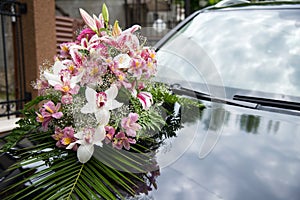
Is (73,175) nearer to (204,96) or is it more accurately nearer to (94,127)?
(94,127)

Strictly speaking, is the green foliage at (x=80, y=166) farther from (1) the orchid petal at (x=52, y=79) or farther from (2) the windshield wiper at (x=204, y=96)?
(2) the windshield wiper at (x=204, y=96)

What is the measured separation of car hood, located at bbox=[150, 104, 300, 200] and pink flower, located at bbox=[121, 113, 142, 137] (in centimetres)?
13

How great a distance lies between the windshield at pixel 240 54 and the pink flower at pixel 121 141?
0.81 metres

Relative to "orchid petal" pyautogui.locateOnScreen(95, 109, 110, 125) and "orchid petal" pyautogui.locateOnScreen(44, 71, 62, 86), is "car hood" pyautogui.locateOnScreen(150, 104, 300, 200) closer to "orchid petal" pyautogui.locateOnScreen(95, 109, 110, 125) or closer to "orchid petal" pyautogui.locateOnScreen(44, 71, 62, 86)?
"orchid petal" pyautogui.locateOnScreen(95, 109, 110, 125)

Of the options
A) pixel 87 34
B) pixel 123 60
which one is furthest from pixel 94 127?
pixel 87 34

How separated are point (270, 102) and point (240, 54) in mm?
409

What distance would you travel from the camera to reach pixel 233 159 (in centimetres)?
102

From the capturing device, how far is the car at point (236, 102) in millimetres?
913

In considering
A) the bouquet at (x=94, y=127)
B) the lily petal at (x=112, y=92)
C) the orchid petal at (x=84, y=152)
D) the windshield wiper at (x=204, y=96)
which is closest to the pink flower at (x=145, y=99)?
the bouquet at (x=94, y=127)

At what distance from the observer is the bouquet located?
893 millimetres

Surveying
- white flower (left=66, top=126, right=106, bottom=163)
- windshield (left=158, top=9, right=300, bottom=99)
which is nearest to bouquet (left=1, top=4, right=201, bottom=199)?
white flower (left=66, top=126, right=106, bottom=163)

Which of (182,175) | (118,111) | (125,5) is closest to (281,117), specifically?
(182,175)

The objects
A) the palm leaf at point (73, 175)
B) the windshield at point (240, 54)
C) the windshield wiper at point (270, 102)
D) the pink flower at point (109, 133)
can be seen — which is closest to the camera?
the palm leaf at point (73, 175)

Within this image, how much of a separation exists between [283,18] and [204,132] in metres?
1.02
